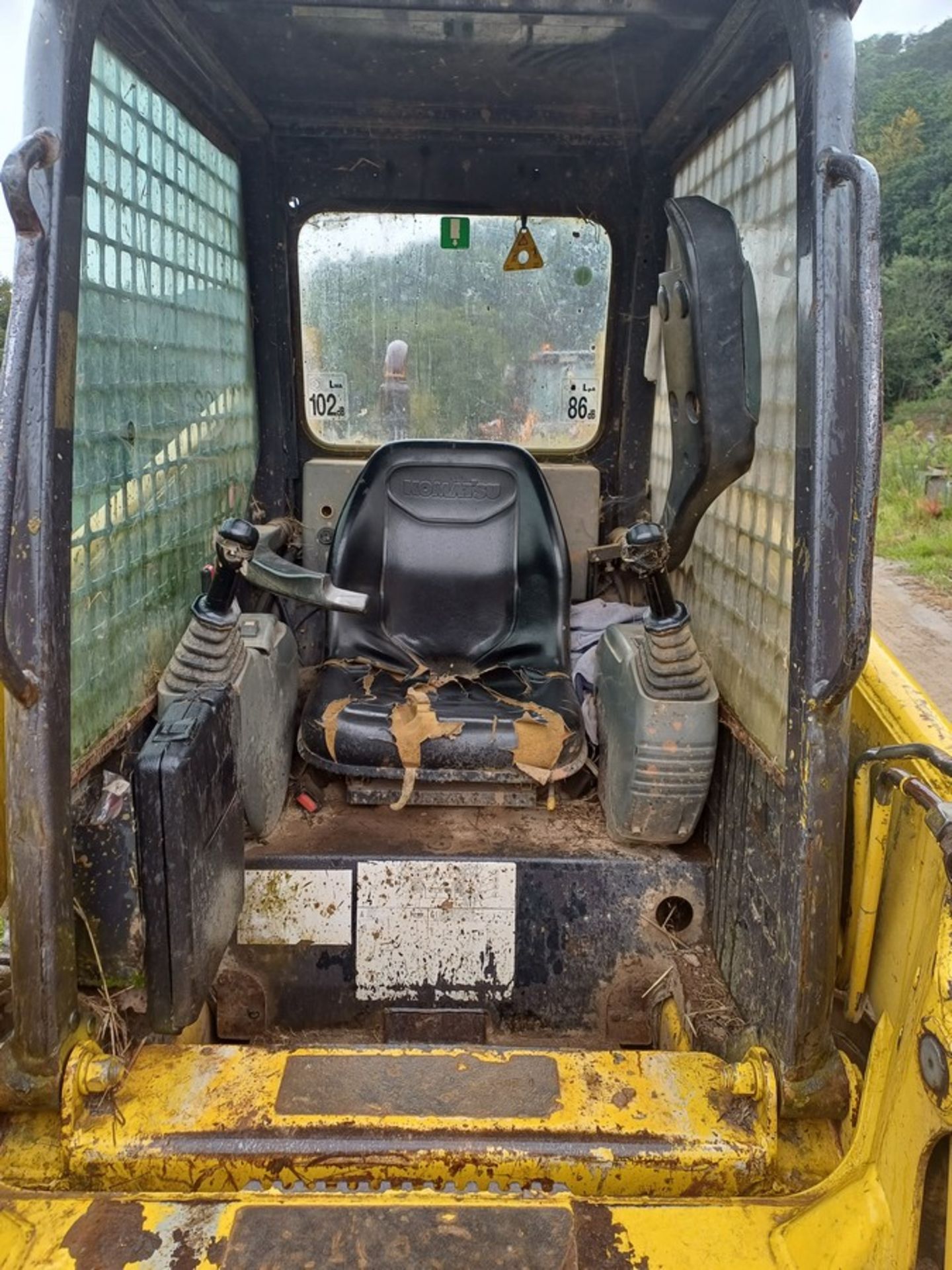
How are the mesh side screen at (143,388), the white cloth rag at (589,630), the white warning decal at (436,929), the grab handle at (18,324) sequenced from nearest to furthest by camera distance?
the grab handle at (18,324) → the mesh side screen at (143,388) → the white warning decal at (436,929) → the white cloth rag at (589,630)

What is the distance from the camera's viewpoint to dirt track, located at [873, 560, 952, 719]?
6195 millimetres

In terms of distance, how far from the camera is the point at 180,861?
1.50m

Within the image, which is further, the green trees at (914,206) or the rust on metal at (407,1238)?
the green trees at (914,206)

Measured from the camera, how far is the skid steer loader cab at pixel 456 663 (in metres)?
1.35

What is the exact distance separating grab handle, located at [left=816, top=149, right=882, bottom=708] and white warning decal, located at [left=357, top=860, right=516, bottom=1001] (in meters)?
0.93

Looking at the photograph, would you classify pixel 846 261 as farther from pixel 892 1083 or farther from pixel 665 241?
pixel 665 241

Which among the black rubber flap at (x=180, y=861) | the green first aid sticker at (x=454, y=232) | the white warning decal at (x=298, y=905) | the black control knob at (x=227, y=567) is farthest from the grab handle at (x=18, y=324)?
the green first aid sticker at (x=454, y=232)

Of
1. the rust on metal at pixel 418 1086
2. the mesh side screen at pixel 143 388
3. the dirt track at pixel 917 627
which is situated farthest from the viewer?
the dirt track at pixel 917 627

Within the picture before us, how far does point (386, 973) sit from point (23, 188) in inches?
59.5

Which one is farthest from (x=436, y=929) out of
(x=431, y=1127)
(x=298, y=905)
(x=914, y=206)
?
(x=914, y=206)

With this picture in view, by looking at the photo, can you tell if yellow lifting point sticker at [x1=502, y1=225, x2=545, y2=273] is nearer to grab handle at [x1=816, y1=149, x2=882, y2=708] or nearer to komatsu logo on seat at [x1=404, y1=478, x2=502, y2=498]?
komatsu logo on seat at [x1=404, y1=478, x2=502, y2=498]

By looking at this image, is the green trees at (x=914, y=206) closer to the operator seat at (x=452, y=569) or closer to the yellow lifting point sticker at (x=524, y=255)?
the yellow lifting point sticker at (x=524, y=255)

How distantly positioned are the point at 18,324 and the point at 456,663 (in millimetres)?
1576

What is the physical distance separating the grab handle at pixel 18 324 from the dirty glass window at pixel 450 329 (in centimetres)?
161
